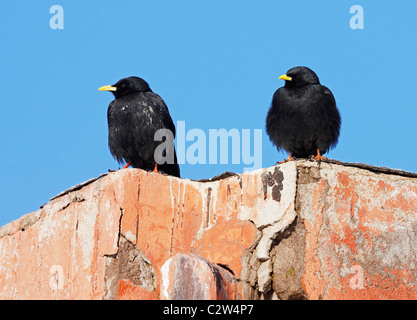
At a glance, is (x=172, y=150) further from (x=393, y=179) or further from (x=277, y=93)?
(x=393, y=179)

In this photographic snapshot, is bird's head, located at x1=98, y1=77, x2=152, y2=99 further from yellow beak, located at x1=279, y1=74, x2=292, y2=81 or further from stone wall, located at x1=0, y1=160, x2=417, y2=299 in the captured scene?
stone wall, located at x1=0, y1=160, x2=417, y2=299

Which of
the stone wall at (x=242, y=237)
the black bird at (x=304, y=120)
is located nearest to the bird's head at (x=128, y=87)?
the black bird at (x=304, y=120)

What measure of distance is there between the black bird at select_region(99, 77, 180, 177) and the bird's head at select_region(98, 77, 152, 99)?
10cm

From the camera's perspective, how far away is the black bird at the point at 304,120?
832cm

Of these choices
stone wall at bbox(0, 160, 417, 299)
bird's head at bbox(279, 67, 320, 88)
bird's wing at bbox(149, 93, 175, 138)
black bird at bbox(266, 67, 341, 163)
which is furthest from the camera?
bird's head at bbox(279, 67, 320, 88)

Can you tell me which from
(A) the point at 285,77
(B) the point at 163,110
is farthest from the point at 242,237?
(A) the point at 285,77

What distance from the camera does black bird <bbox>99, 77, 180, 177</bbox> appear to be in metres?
8.35

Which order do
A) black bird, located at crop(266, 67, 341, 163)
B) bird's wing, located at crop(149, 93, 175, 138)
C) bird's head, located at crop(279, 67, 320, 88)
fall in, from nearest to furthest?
black bird, located at crop(266, 67, 341, 163)
bird's wing, located at crop(149, 93, 175, 138)
bird's head, located at crop(279, 67, 320, 88)

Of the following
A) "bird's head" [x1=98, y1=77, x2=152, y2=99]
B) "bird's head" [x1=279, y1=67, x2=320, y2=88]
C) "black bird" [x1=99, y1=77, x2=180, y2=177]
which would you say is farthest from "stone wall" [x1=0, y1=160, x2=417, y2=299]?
"bird's head" [x1=279, y1=67, x2=320, y2=88]

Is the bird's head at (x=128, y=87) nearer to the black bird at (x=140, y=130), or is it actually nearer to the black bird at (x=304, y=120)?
the black bird at (x=140, y=130)

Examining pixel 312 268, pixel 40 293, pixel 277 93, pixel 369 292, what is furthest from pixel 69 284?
pixel 277 93

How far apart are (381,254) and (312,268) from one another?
0.61 m

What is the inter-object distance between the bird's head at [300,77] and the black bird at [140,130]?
1.52 metres
